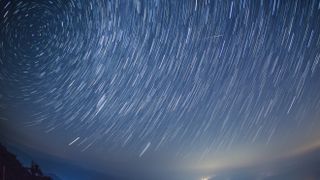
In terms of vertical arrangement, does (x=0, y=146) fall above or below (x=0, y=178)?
above

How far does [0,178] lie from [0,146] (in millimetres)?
2115

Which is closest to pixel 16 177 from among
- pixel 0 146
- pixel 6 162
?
pixel 6 162

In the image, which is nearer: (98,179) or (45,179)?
(45,179)

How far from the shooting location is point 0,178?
20.6 meters

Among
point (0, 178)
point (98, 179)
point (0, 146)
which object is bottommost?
point (0, 178)

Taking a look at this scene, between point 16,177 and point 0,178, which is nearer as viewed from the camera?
point 0,178

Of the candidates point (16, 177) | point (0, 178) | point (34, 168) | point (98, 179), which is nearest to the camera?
point (0, 178)

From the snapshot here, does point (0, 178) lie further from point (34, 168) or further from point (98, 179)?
point (98, 179)

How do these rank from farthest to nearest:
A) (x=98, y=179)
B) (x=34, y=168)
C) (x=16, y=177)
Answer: (x=98, y=179), (x=34, y=168), (x=16, y=177)

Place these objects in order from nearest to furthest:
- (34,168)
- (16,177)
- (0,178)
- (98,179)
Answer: (0,178) < (16,177) < (34,168) < (98,179)

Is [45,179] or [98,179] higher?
[98,179]

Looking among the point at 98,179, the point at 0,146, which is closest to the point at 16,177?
the point at 0,146

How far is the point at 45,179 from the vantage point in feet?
88.0

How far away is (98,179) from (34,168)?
213 feet
